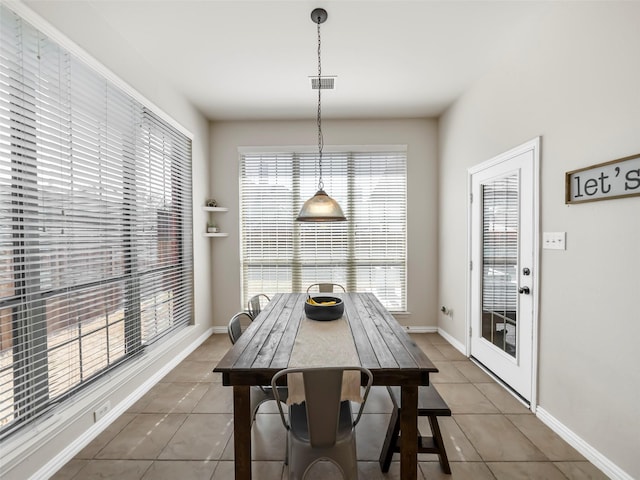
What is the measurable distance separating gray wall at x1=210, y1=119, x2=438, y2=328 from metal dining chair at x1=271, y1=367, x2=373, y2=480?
10.3 feet

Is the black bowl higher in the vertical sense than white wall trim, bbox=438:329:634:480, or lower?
higher

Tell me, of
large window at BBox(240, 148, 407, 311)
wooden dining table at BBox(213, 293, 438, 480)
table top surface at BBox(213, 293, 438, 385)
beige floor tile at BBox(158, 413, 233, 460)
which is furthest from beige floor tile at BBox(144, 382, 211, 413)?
large window at BBox(240, 148, 407, 311)

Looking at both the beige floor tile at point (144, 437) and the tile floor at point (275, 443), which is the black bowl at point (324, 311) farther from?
the beige floor tile at point (144, 437)

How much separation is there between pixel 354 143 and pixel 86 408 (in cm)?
389

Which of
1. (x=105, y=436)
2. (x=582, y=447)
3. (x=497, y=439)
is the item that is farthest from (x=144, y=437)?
(x=582, y=447)

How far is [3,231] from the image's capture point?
5.47ft

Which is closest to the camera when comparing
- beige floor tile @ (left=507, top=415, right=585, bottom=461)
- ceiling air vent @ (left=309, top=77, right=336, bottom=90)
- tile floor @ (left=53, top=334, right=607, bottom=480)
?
tile floor @ (left=53, top=334, right=607, bottom=480)

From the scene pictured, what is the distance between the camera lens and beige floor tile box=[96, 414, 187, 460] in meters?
2.08

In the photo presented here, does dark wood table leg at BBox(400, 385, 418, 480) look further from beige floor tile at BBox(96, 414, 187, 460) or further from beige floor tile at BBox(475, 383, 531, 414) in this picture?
beige floor tile at BBox(96, 414, 187, 460)

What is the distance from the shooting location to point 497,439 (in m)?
2.19

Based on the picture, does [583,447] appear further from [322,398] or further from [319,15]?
[319,15]

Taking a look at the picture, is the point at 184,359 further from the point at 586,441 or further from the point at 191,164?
the point at 586,441

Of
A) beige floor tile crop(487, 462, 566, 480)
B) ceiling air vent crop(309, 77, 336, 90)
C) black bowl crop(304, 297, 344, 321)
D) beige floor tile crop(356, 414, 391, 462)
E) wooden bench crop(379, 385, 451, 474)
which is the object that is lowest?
beige floor tile crop(487, 462, 566, 480)

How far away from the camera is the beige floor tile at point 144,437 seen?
82.0 inches
